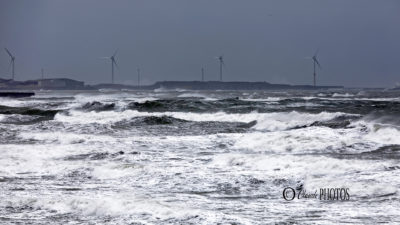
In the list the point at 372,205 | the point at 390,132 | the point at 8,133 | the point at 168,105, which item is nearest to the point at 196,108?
the point at 168,105

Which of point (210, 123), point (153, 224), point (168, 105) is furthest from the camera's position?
point (168, 105)

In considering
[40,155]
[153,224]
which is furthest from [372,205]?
[40,155]

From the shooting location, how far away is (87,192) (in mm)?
11969

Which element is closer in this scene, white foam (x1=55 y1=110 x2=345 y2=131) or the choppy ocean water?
the choppy ocean water

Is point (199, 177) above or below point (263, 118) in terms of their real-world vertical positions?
below

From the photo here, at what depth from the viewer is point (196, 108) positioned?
152 feet

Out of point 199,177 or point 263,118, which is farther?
point 263,118

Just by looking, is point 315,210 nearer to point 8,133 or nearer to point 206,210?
point 206,210

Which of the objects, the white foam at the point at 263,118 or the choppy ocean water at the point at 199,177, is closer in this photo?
the choppy ocean water at the point at 199,177

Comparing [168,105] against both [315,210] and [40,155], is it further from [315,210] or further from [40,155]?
[315,210]

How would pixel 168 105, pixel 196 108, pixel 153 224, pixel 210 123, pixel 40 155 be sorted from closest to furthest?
1. pixel 153 224
2. pixel 40 155
3. pixel 210 123
4. pixel 196 108
5. pixel 168 105

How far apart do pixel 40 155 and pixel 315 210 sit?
1060cm

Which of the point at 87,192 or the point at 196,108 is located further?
the point at 196,108

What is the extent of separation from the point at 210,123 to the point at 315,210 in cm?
2381
